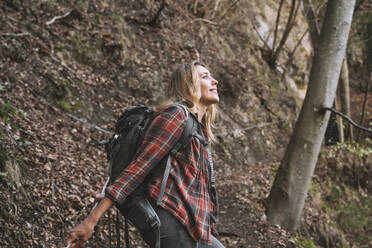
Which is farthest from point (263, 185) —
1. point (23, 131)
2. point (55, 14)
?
point (55, 14)

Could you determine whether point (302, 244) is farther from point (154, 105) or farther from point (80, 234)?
point (154, 105)

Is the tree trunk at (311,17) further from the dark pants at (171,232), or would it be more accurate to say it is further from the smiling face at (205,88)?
→ the dark pants at (171,232)

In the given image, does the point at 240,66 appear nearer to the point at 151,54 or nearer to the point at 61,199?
the point at 151,54

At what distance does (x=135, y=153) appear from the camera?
208 centimetres

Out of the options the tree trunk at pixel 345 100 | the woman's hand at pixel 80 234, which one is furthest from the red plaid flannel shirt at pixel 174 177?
the tree trunk at pixel 345 100

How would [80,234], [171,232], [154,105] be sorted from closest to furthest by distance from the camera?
[80,234]
[171,232]
[154,105]

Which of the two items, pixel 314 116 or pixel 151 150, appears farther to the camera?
pixel 314 116

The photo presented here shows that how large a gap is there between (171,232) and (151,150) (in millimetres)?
518

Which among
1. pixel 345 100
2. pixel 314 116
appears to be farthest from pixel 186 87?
pixel 345 100

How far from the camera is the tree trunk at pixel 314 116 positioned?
5430mm

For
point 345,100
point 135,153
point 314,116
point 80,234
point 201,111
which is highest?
point 345,100

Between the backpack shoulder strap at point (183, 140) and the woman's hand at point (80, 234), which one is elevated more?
the backpack shoulder strap at point (183, 140)

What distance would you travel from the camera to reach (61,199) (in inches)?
167

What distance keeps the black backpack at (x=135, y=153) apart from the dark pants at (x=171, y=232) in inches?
1.4
